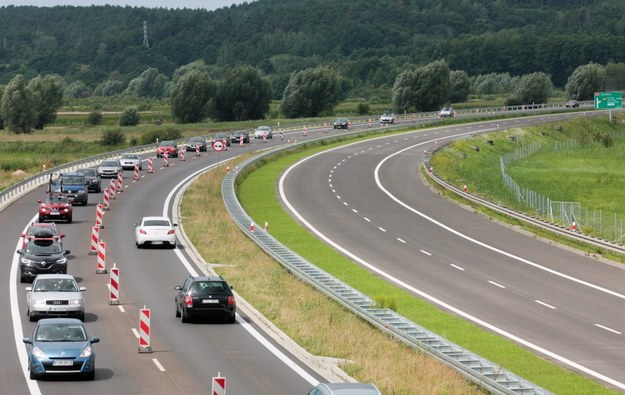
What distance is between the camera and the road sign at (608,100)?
15350cm

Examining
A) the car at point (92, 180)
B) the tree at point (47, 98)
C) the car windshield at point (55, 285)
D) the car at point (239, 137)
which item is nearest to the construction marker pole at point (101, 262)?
the car windshield at point (55, 285)

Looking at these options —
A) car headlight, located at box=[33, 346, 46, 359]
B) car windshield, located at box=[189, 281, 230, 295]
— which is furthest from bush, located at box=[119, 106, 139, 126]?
car headlight, located at box=[33, 346, 46, 359]

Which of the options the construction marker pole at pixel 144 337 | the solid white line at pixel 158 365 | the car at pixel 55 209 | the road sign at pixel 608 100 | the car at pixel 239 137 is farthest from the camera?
the road sign at pixel 608 100

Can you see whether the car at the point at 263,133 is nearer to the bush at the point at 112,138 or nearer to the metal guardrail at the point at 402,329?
the bush at the point at 112,138

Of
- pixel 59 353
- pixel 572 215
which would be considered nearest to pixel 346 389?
pixel 59 353

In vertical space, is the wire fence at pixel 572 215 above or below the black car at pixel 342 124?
above

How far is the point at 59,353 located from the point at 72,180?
1735 inches

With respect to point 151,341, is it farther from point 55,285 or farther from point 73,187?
point 73,187

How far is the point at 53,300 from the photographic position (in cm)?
3619

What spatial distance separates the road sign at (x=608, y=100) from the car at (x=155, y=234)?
107 metres

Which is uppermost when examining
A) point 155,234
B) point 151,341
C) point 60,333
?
point 60,333

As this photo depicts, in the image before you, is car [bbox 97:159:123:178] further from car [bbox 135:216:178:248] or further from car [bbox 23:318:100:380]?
car [bbox 23:318:100:380]

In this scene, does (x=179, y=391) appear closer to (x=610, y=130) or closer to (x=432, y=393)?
(x=432, y=393)

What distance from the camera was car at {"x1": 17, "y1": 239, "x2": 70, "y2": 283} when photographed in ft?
146
